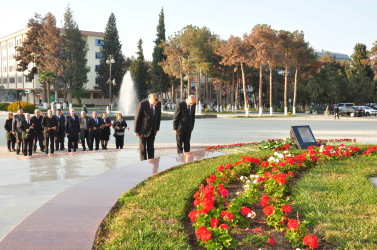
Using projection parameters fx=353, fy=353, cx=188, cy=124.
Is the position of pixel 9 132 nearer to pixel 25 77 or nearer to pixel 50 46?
pixel 50 46

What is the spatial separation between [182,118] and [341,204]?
5.02m

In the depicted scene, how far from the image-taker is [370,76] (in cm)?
6256

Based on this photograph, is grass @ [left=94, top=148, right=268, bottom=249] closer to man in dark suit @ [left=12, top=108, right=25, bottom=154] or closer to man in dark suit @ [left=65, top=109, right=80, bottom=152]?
man in dark suit @ [left=65, top=109, right=80, bottom=152]

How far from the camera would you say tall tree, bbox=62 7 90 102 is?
184ft

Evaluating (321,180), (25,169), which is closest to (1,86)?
(25,169)

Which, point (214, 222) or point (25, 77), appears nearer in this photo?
point (214, 222)

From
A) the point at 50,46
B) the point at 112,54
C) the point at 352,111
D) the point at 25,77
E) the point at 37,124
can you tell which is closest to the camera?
the point at 37,124

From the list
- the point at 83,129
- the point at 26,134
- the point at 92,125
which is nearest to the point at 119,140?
the point at 92,125

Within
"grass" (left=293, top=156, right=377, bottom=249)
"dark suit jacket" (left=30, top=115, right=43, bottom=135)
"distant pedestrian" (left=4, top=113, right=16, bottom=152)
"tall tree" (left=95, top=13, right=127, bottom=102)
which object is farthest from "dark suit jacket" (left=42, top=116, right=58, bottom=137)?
"tall tree" (left=95, top=13, right=127, bottom=102)

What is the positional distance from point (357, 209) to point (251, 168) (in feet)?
8.06

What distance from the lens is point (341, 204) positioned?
14.0 feet

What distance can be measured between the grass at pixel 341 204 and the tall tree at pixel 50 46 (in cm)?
5109

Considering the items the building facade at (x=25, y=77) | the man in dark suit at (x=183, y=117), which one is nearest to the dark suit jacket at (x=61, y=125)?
the man in dark suit at (x=183, y=117)

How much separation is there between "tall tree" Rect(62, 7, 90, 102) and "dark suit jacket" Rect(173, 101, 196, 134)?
51.8 meters
